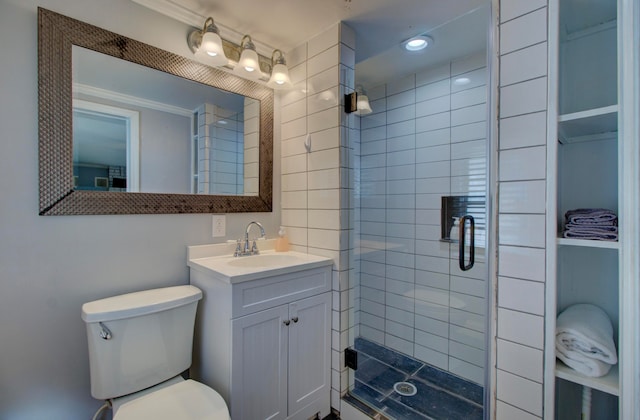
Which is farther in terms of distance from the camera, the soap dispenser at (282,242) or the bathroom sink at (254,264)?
the soap dispenser at (282,242)

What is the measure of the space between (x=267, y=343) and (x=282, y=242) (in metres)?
0.70

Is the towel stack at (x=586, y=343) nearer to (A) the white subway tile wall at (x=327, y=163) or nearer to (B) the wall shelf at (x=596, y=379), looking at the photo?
(B) the wall shelf at (x=596, y=379)

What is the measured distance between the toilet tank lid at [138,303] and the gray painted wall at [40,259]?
13 centimetres

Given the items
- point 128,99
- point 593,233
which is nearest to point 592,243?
point 593,233

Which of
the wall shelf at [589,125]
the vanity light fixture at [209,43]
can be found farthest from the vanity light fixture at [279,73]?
the wall shelf at [589,125]

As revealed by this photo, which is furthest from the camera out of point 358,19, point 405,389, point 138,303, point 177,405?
point 405,389

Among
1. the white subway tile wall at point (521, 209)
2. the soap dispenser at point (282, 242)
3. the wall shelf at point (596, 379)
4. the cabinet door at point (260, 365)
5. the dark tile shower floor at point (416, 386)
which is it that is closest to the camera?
the wall shelf at point (596, 379)

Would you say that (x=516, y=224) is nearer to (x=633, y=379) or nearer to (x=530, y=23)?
(x=633, y=379)

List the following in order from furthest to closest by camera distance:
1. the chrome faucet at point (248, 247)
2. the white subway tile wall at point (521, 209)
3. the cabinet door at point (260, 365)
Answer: the chrome faucet at point (248, 247)
the cabinet door at point (260, 365)
the white subway tile wall at point (521, 209)

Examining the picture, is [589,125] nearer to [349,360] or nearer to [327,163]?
[327,163]

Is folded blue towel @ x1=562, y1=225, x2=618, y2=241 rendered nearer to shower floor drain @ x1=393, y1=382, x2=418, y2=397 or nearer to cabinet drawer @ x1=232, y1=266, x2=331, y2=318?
cabinet drawer @ x1=232, y1=266, x2=331, y2=318

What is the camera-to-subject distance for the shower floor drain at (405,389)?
1.79 metres

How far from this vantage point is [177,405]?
112 cm

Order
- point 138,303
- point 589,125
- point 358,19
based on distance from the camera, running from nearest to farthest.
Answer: point 589,125
point 138,303
point 358,19
